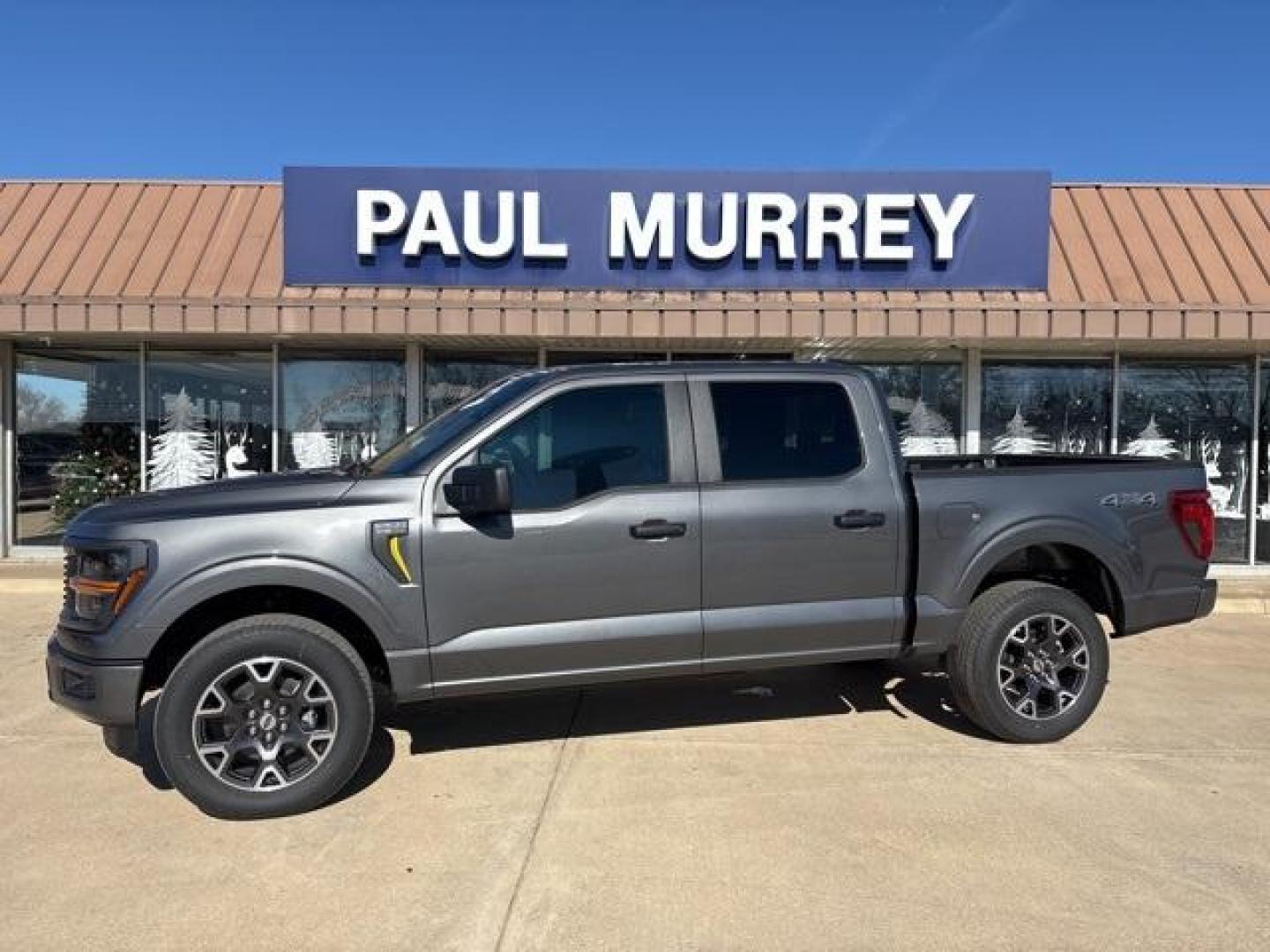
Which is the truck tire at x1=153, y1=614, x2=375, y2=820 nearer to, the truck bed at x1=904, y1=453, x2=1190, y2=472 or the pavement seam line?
the pavement seam line

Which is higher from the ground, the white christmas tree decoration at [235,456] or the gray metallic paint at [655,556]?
the white christmas tree decoration at [235,456]

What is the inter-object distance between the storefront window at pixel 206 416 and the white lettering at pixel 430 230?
2.41 meters

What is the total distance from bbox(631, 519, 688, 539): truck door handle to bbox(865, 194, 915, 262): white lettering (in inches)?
240

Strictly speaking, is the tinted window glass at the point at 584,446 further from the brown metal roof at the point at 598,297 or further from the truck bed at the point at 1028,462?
the brown metal roof at the point at 598,297

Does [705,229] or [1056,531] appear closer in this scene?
[1056,531]

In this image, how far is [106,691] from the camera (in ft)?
12.6

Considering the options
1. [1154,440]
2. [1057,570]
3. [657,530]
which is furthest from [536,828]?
[1154,440]

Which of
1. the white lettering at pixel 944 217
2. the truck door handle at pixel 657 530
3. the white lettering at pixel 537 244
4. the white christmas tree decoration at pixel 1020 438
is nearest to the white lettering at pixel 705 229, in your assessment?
the white lettering at pixel 537 244

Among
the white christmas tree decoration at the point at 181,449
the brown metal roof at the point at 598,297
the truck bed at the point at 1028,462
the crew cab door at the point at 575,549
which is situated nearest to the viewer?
the crew cab door at the point at 575,549

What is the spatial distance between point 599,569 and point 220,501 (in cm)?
168

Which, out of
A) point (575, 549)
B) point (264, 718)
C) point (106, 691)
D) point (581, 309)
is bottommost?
point (264, 718)

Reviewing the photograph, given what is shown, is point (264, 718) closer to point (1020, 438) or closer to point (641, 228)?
point (641, 228)

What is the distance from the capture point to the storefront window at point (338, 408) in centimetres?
1056

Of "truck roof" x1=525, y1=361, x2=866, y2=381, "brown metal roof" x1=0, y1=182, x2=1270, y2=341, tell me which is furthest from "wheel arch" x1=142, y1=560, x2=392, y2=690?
"brown metal roof" x1=0, y1=182, x2=1270, y2=341
